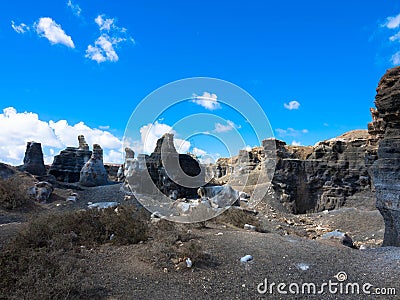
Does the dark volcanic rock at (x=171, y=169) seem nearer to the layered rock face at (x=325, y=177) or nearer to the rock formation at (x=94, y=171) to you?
the rock formation at (x=94, y=171)

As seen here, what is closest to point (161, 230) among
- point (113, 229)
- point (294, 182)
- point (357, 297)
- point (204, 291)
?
point (113, 229)

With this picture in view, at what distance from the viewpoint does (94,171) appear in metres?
20.2

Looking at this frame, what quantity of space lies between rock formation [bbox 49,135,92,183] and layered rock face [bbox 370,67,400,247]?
23032 millimetres

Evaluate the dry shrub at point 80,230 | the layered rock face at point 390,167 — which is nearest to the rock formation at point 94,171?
the dry shrub at point 80,230

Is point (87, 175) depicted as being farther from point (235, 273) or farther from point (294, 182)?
point (235, 273)

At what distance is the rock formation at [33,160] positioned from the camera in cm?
1905

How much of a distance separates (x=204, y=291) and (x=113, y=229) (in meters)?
3.50

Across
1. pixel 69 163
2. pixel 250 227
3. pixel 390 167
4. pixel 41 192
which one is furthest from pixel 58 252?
pixel 69 163

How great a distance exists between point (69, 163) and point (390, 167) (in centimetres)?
2424

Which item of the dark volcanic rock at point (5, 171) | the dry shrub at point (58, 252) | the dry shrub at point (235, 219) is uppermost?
the dark volcanic rock at point (5, 171)

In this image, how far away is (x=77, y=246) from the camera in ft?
19.7

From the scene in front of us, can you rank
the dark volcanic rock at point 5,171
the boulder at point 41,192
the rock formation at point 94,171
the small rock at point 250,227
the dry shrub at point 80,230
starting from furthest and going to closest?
1. the rock formation at point 94,171
2. the dark volcanic rock at point 5,171
3. the boulder at point 41,192
4. the small rock at point 250,227
5. the dry shrub at point 80,230

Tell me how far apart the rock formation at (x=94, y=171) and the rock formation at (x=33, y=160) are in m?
2.89

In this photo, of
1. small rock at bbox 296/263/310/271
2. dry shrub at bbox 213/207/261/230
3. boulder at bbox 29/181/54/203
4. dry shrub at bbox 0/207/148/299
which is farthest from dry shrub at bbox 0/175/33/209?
small rock at bbox 296/263/310/271
